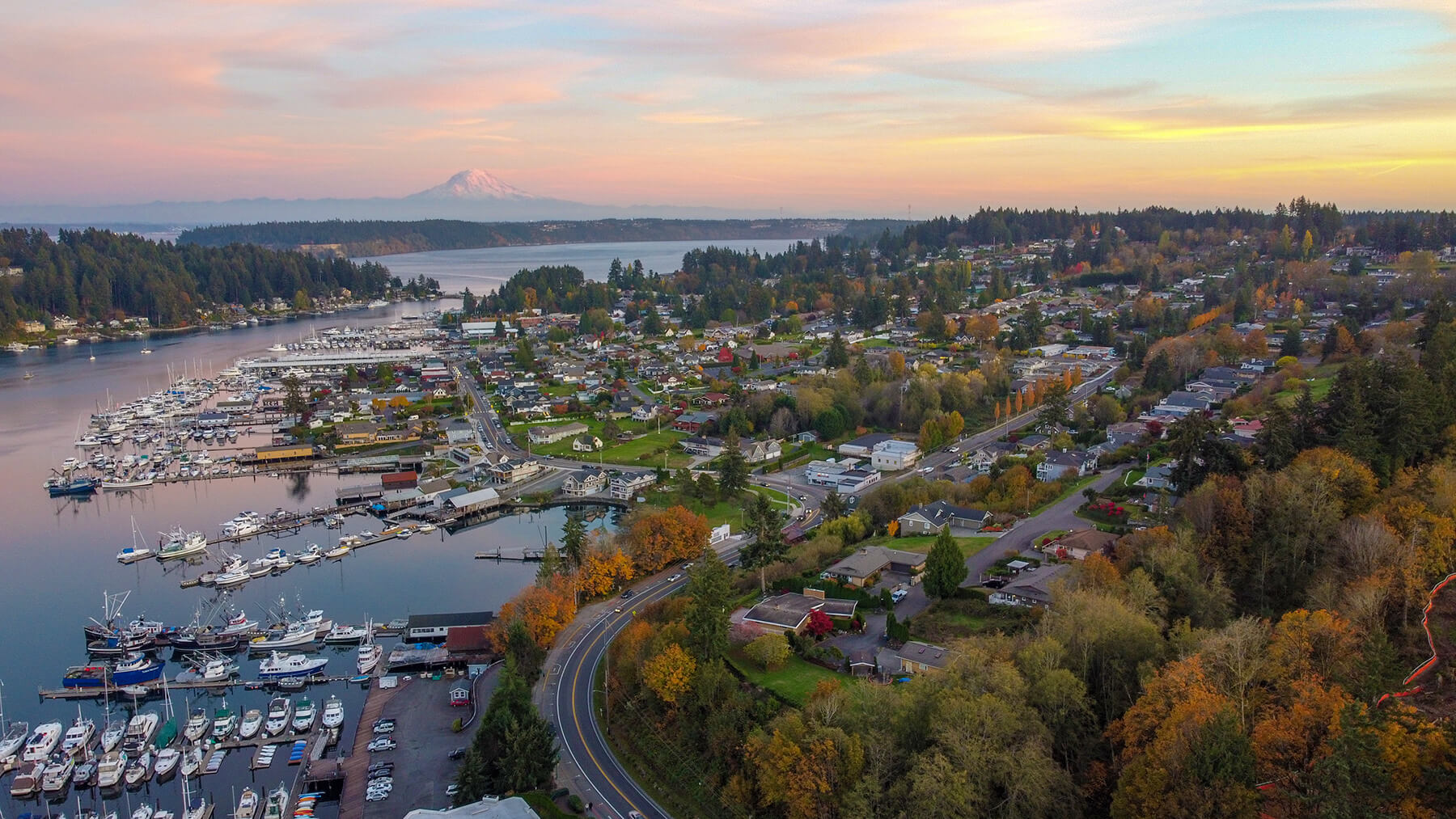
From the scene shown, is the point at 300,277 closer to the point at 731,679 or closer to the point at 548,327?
the point at 548,327

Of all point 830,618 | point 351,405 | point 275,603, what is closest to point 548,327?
point 351,405

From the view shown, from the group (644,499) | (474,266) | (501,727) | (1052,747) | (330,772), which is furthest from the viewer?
(474,266)

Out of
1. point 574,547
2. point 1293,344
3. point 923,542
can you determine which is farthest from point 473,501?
point 1293,344

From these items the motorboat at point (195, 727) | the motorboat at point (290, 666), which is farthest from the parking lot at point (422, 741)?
the motorboat at point (195, 727)

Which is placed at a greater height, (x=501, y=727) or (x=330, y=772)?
(x=501, y=727)

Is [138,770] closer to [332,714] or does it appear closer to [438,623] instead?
[332,714]

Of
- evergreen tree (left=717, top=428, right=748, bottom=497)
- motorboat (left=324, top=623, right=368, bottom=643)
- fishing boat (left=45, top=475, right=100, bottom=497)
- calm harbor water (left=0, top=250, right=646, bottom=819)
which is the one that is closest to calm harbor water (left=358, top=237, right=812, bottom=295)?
fishing boat (left=45, top=475, right=100, bottom=497)

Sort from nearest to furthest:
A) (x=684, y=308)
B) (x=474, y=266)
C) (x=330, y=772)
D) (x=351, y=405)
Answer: (x=330, y=772) < (x=351, y=405) < (x=684, y=308) < (x=474, y=266)
